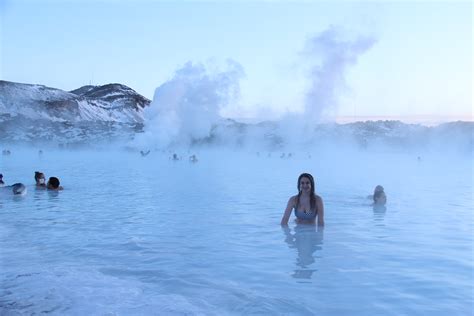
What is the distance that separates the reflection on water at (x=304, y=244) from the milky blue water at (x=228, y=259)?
18mm

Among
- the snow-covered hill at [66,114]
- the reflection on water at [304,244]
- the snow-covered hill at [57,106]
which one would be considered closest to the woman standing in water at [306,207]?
the reflection on water at [304,244]

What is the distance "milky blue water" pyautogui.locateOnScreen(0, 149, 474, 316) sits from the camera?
4.41 meters

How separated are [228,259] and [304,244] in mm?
1387

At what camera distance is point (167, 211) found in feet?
33.9

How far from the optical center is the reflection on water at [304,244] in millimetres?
5537

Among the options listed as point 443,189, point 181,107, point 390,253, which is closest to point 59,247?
point 390,253

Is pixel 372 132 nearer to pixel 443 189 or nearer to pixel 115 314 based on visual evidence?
pixel 443 189

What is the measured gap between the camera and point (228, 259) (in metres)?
6.12

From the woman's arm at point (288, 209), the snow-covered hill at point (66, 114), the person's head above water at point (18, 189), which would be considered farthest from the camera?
the snow-covered hill at point (66, 114)

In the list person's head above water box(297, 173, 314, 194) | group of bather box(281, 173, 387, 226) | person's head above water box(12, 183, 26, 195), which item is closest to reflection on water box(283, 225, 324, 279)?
group of bather box(281, 173, 387, 226)

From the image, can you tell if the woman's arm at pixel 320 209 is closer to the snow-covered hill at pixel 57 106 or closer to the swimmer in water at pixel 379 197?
the swimmer in water at pixel 379 197

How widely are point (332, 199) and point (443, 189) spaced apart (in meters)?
5.56

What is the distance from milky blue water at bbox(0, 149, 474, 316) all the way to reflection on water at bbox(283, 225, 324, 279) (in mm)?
18

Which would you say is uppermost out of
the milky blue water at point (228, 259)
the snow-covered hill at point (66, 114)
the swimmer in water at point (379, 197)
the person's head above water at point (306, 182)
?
the snow-covered hill at point (66, 114)
